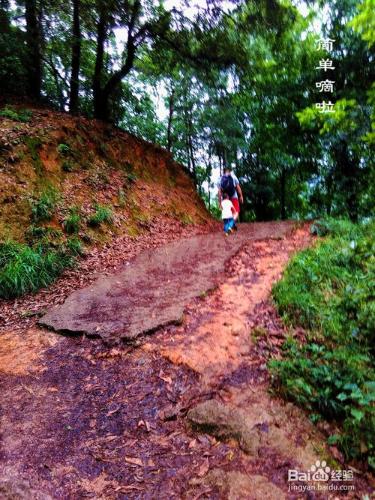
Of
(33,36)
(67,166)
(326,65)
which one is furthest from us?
(326,65)

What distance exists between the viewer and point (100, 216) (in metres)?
8.73

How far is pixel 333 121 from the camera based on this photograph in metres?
7.33

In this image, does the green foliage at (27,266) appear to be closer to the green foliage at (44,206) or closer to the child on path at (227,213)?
the green foliage at (44,206)

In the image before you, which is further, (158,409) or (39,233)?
(39,233)

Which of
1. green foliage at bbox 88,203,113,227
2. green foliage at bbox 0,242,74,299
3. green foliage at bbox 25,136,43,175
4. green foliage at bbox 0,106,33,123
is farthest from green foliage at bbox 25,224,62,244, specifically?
green foliage at bbox 0,106,33,123

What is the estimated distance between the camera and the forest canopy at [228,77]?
34.0ft

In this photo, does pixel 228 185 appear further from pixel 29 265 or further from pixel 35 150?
pixel 29 265

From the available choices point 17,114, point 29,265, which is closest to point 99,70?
point 17,114

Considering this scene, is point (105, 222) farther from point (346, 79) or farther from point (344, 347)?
point (346, 79)

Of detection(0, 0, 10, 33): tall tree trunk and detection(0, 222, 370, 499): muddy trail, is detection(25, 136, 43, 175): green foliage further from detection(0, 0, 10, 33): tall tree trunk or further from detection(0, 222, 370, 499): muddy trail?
detection(0, 222, 370, 499): muddy trail

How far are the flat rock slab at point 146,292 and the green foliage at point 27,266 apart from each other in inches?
36.6

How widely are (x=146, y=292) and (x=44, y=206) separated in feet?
12.2

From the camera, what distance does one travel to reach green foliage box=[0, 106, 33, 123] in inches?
379

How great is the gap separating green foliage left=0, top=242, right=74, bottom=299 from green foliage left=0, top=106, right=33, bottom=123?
15.4 feet
